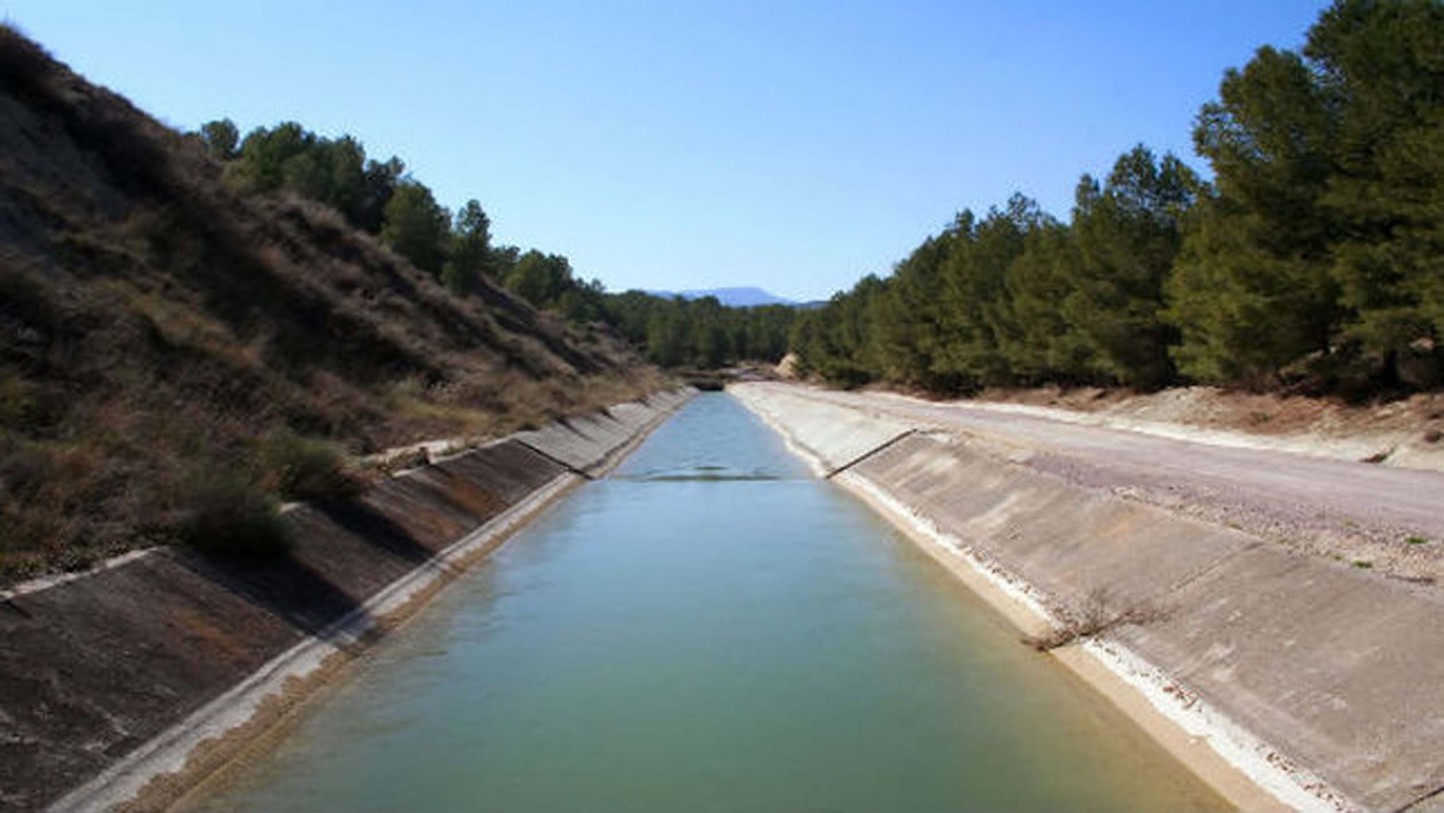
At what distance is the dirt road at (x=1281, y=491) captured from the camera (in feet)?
48.8

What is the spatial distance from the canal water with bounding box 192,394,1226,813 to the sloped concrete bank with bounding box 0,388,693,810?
24.5 inches

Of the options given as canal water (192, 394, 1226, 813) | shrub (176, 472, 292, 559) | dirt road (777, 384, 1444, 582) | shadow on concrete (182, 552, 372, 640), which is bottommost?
canal water (192, 394, 1226, 813)

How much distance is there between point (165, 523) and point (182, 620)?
236cm

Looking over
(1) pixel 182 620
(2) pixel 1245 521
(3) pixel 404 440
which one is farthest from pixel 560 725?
(3) pixel 404 440

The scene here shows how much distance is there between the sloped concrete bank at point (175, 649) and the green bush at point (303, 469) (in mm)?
478

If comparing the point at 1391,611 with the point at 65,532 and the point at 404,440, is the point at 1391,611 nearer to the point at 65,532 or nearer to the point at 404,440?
the point at 65,532

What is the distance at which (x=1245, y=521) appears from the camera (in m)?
17.4

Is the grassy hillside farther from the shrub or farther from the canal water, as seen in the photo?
the canal water

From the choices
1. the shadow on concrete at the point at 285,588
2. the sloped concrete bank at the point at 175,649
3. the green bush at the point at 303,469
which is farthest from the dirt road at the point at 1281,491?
the green bush at the point at 303,469

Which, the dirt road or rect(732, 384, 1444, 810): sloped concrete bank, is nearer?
rect(732, 384, 1444, 810): sloped concrete bank

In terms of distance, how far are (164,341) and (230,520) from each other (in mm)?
11589

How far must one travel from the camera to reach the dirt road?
1488 centimetres

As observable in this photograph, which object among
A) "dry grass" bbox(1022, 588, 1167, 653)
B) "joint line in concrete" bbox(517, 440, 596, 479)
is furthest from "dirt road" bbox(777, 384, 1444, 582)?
"joint line in concrete" bbox(517, 440, 596, 479)

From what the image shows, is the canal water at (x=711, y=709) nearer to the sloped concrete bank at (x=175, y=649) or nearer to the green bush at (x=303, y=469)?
the sloped concrete bank at (x=175, y=649)
